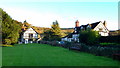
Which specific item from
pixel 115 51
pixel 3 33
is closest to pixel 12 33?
pixel 3 33

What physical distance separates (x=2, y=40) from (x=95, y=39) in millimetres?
26040

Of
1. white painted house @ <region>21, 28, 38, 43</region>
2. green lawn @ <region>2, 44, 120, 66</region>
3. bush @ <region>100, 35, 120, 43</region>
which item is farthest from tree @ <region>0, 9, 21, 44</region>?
bush @ <region>100, 35, 120, 43</region>

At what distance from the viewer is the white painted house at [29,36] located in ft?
157

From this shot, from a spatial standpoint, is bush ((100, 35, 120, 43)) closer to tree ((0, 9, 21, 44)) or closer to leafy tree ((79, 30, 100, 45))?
leafy tree ((79, 30, 100, 45))

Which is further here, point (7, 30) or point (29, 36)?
point (29, 36)

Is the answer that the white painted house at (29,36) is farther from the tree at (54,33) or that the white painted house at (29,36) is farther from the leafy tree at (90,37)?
the leafy tree at (90,37)

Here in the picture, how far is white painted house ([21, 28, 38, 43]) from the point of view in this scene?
47.8m

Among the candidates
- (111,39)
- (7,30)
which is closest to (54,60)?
(7,30)

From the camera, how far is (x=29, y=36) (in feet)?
160

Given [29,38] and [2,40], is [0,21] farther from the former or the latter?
[29,38]

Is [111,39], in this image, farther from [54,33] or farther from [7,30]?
[7,30]

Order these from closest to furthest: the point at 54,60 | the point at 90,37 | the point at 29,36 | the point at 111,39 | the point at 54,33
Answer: the point at 54,60 → the point at 90,37 → the point at 111,39 → the point at 54,33 → the point at 29,36

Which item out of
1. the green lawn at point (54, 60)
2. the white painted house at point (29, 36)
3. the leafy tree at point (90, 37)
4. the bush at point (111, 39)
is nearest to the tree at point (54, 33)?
the white painted house at point (29, 36)

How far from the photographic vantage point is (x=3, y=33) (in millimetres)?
25734
